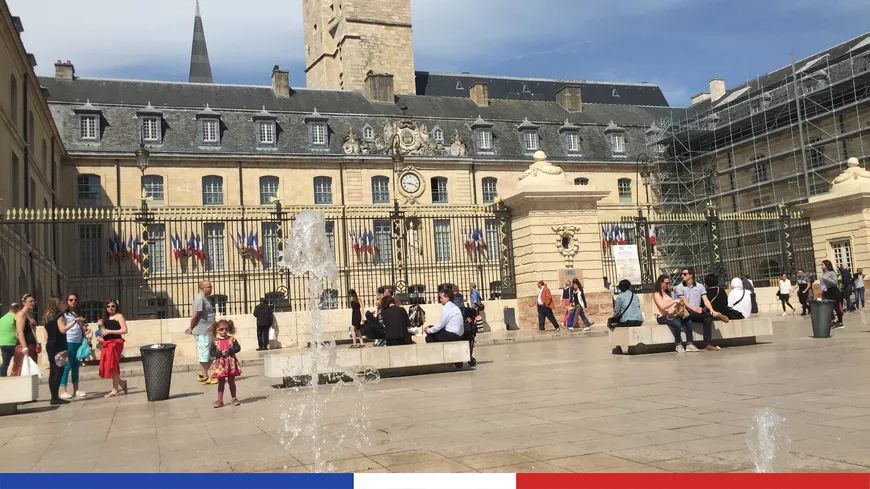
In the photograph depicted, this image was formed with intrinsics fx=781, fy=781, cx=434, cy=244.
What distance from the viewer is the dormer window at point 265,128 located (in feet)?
137

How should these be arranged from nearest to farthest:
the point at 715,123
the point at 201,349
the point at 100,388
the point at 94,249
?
the point at 201,349, the point at 100,388, the point at 94,249, the point at 715,123

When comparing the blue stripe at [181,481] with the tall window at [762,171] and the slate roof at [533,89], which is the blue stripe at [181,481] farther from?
the slate roof at [533,89]

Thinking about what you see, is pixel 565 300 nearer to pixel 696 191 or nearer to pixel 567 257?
pixel 567 257

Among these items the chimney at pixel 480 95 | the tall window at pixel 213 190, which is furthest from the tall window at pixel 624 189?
the tall window at pixel 213 190

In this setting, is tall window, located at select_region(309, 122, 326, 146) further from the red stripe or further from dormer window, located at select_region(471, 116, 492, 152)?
the red stripe

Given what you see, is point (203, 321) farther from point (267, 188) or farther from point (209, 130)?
point (209, 130)

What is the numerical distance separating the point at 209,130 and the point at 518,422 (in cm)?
3763

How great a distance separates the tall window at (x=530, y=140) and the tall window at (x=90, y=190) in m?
23.9

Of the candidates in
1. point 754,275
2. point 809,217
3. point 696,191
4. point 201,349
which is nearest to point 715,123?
point 696,191

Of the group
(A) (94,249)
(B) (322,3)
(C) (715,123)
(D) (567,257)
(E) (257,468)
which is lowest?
(E) (257,468)

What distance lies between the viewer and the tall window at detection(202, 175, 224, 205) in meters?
40.0

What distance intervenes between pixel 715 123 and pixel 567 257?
3176cm

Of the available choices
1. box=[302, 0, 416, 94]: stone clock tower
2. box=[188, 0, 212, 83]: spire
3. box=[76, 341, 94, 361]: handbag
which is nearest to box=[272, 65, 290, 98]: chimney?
box=[302, 0, 416, 94]: stone clock tower

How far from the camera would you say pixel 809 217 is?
24469mm
